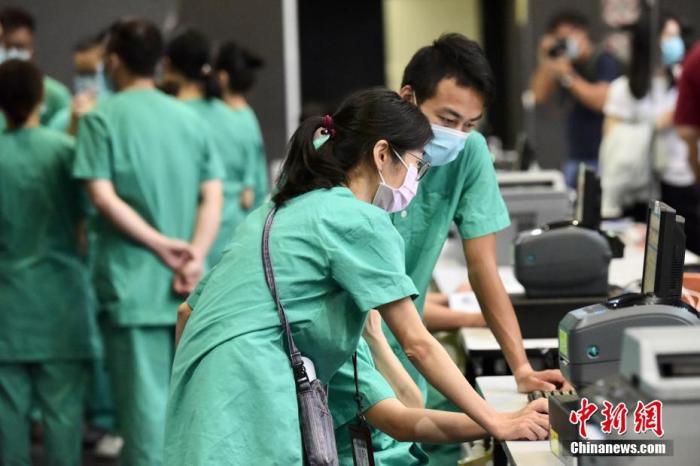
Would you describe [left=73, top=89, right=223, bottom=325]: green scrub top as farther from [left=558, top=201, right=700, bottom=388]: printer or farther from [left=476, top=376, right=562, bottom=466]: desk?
[left=558, top=201, right=700, bottom=388]: printer

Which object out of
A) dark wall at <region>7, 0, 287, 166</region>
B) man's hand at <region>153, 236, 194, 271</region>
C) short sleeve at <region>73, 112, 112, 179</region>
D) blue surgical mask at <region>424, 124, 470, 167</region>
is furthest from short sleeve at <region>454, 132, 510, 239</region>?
dark wall at <region>7, 0, 287, 166</region>

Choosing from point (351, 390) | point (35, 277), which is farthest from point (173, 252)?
point (351, 390)

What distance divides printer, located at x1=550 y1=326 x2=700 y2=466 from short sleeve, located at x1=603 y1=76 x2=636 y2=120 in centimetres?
422

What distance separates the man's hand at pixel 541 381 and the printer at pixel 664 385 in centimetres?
64

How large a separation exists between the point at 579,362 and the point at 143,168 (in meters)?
2.35

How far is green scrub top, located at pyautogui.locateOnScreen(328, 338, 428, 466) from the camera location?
94.6 inches

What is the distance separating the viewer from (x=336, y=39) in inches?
442

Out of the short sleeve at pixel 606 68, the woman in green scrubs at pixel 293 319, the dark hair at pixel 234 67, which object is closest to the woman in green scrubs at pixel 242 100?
the dark hair at pixel 234 67

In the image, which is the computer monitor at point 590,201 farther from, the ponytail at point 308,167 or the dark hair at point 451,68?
the ponytail at point 308,167

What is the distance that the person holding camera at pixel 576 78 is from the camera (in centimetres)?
679

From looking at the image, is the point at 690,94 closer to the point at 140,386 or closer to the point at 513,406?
the point at 140,386

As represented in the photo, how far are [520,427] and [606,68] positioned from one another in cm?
503

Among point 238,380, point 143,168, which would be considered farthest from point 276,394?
point 143,168

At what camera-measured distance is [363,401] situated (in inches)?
94.4
